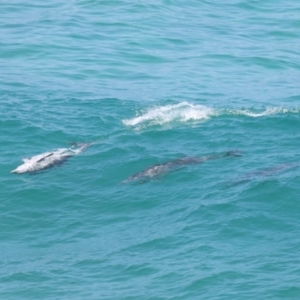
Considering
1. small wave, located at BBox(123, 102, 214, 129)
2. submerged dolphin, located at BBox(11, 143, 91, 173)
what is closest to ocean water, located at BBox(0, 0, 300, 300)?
small wave, located at BBox(123, 102, 214, 129)

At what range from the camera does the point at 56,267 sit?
22.0 metres

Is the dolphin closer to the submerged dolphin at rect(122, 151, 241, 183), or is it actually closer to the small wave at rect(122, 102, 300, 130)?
the submerged dolphin at rect(122, 151, 241, 183)

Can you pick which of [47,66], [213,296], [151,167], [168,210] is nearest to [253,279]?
[213,296]

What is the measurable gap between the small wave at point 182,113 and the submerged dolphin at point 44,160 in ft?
12.0

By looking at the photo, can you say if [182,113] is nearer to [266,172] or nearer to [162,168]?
[162,168]

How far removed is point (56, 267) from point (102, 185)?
5605 millimetres

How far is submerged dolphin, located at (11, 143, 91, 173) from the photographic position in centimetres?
2772

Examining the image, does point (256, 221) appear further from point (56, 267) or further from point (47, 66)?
point (47, 66)

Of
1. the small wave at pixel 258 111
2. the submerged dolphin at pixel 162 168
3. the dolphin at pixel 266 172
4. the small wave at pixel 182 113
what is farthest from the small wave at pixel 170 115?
the dolphin at pixel 266 172

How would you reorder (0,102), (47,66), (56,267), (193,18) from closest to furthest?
1. (56,267)
2. (0,102)
3. (47,66)
4. (193,18)

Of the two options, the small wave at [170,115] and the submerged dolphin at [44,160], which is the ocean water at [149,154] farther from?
the submerged dolphin at [44,160]

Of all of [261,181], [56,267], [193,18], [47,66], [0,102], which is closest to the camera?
[56,267]

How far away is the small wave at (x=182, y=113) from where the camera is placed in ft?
106

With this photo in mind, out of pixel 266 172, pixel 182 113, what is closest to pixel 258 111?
pixel 182 113
